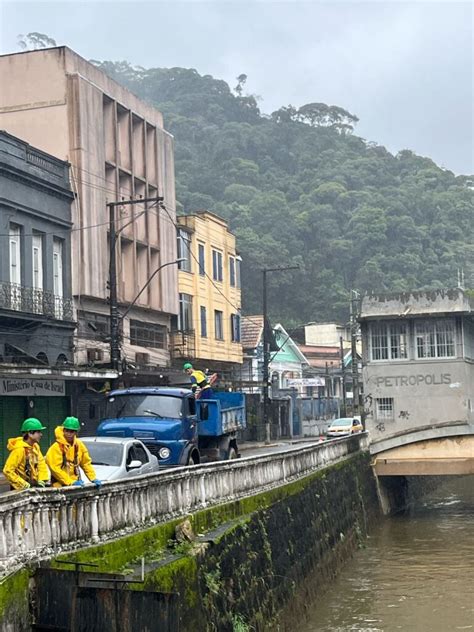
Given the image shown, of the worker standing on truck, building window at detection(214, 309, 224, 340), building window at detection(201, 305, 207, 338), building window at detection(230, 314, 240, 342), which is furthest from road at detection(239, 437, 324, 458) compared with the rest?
the worker standing on truck

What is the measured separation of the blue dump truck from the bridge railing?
2021mm

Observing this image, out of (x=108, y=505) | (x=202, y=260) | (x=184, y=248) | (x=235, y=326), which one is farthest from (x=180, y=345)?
(x=108, y=505)

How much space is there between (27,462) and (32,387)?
73.5 ft

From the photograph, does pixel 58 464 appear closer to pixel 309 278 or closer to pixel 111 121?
pixel 111 121

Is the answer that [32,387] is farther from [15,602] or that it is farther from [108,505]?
[15,602]

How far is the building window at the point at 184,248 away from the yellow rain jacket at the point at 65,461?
40049mm

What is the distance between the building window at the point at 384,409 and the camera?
39531mm

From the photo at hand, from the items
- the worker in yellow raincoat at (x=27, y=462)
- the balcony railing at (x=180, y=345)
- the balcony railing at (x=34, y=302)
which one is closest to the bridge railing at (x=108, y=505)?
the worker in yellow raincoat at (x=27, y=462)

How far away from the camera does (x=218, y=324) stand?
58.4m

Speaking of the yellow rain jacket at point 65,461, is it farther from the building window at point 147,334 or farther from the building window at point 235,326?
the building window at point 235,326

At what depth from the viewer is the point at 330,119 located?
148 m

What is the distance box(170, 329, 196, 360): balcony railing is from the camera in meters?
50.2

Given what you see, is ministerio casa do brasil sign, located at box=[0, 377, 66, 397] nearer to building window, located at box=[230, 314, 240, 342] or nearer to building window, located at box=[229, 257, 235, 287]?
building window, located at box=[230, 314, 240, 342]

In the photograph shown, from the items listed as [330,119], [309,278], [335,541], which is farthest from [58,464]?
[330,119]
